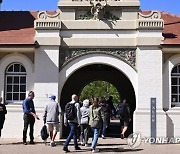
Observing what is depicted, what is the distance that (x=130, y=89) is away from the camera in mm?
22859

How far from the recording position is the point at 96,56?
49.4 ft

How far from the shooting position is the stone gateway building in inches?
577

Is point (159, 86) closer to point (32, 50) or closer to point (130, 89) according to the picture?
point (32, 50)

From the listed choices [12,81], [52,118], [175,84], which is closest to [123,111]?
[175,84]

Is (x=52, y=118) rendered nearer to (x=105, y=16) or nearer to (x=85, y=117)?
(x=85, y=117)

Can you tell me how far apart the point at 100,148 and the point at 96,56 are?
437 cm

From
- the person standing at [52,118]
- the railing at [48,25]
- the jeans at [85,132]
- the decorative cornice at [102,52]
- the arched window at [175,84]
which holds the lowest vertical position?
the jeans at [85,132]

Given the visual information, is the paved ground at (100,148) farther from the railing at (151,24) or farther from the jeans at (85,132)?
the railing at (151,24)

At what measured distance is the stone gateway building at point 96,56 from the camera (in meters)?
14.7

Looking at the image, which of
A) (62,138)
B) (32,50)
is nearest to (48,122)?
(62,138)

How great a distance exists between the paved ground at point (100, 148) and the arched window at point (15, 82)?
2.25 m

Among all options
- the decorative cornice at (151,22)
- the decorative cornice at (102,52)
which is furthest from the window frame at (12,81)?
the decorative cornice at (151,22)

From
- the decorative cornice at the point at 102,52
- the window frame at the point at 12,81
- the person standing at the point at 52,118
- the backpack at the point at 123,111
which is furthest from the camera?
the window frame at the point at 12,81

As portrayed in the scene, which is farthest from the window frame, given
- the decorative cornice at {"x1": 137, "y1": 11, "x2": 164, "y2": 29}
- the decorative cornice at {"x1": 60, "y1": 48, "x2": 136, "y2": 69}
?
the decorative cornice at {"x1": 137, "y1": 11, "x2": 164, "y2": 29}
